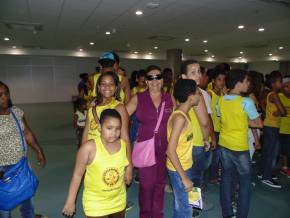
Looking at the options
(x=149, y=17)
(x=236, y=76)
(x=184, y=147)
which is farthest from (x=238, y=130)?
(x=149, y=17)

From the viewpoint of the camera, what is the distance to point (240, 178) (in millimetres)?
2434

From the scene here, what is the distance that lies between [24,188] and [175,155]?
1.27 metres

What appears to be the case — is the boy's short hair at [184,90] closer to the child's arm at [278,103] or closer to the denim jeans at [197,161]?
the denim jeans at [197,161]

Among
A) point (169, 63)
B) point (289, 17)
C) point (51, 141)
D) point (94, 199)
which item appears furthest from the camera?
point (169, 63)

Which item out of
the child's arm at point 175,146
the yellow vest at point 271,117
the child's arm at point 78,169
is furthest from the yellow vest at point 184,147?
the yellow vest at point 271,117

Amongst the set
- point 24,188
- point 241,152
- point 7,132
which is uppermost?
point 7,132

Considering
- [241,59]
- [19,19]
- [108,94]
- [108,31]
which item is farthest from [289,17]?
[241,59]

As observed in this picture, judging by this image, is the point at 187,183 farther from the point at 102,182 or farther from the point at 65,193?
the point at 65,193

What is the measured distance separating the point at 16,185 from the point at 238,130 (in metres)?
1.97

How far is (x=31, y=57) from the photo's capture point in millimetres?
16984

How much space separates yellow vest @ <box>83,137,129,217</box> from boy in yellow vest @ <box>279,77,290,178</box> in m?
2.98

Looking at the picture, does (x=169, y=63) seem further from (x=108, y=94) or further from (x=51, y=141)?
(x=108, y=94)

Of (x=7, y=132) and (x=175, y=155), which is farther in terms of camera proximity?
(x=7, y=132)

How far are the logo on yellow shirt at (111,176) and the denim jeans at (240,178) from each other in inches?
49.2
